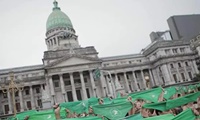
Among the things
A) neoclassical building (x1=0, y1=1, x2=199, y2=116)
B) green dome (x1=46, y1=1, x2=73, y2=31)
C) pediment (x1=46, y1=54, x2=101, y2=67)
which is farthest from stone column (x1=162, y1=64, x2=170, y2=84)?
green dome (x1=46, y1=1, x2=73, y2=31)

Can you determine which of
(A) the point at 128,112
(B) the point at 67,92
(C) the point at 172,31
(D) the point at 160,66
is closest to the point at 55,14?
(B) the point at 67,92

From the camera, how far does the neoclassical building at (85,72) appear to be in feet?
164

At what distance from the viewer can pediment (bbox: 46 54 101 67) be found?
163 feet

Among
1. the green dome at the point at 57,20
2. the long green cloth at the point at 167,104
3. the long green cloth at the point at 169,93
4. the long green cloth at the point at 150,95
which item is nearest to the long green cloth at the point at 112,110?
the long green cloth at the point at 167,104

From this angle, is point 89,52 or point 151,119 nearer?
point 151,119

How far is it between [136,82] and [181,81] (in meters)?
12.1

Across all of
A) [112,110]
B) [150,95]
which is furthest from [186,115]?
[150,95]

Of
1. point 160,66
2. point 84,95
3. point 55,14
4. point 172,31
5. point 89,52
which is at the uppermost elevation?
point 55,14

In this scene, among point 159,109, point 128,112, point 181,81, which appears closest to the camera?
point 159,109

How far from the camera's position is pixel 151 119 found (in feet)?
23.6

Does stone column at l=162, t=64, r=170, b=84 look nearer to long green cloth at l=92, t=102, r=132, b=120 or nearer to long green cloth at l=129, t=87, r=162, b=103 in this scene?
long green cloth at l=129, t=87, r=162, b=103

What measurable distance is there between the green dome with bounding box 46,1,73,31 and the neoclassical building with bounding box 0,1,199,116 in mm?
825

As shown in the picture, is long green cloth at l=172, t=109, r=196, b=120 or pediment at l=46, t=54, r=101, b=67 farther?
pediment at l=46, t=54, r=101, b=67

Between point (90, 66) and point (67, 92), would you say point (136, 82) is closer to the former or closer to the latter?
point (90, 66)
